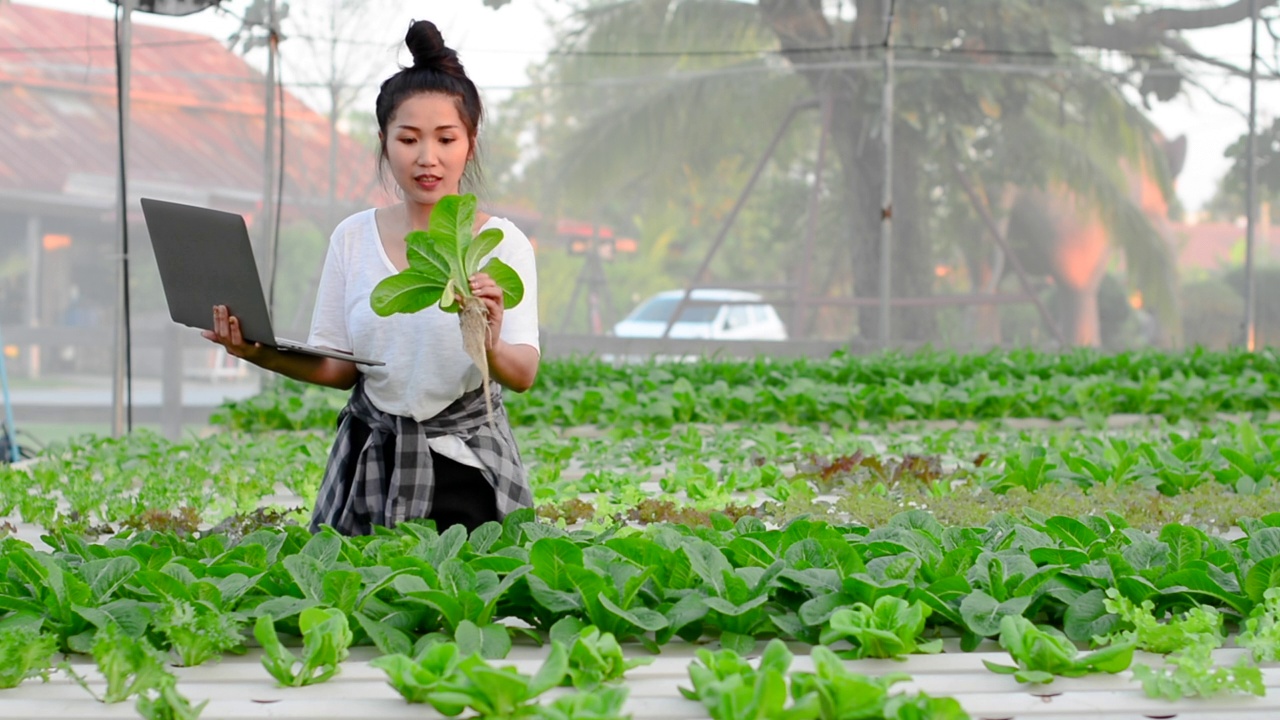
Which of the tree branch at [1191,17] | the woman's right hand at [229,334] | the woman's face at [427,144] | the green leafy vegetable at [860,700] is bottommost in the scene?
the green leafy vegetable at [860,700]

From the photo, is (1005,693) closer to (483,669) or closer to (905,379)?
(483,669)

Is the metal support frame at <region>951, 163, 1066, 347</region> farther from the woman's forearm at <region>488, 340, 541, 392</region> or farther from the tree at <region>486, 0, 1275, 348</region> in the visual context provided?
the woman's forearm at <region>488, 340, 541, 392</region>

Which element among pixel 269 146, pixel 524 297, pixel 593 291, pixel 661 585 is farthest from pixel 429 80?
pixel 593 291

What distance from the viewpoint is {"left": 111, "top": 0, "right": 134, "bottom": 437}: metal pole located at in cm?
497

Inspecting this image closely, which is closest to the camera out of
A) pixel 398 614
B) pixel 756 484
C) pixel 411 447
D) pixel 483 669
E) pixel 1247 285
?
pixel 483 669

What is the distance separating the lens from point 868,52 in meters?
9.34

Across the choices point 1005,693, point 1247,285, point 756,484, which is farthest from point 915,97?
point 1005,693

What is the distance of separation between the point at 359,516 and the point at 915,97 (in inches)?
327

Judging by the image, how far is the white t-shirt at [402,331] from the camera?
225 cm

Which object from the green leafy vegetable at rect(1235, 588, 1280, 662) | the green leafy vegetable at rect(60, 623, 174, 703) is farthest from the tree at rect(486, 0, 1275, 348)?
the green leafy vegetable at rect(60, 623, 174, 703)

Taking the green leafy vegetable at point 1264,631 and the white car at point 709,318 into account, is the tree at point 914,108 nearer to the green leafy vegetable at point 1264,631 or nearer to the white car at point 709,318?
the white car at point 709,318

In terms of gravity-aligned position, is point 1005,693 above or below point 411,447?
below

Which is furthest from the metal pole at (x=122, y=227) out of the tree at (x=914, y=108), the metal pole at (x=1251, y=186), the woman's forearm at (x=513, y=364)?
the metal pole at (x=1251, y=186)

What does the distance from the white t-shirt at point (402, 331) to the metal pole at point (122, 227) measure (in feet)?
9.58
